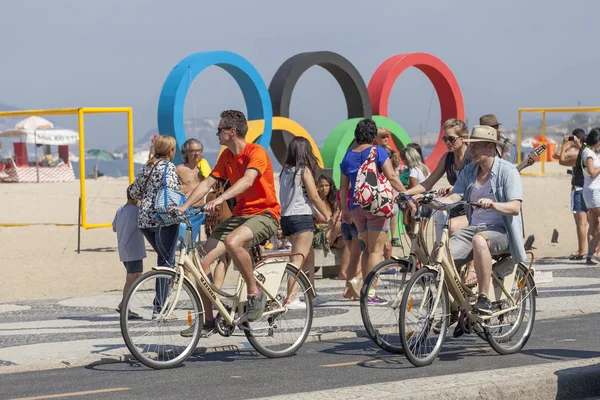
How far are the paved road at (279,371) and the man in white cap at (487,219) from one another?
59 centimetres

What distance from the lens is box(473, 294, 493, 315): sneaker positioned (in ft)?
25.0

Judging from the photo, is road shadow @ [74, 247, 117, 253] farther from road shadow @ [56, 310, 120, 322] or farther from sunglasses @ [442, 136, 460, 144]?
sunglasses @ [442, 136, 460, 144]

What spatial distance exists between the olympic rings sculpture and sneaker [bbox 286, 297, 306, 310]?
936cm

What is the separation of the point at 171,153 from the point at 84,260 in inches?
330

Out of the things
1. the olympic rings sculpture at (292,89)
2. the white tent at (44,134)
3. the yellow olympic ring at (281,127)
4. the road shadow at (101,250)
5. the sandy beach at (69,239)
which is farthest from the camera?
the white tent at (44,134)

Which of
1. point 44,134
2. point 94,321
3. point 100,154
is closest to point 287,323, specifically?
point 94,321

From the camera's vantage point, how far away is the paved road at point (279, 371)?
21.9ft

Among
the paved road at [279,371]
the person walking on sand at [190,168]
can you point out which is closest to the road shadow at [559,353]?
the paved road at [279,371]

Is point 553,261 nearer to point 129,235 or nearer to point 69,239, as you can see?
point 129,235

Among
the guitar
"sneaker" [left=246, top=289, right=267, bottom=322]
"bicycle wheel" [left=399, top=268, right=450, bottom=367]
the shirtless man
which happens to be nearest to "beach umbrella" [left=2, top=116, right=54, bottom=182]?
the shirtless man

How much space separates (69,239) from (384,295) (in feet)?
47.5

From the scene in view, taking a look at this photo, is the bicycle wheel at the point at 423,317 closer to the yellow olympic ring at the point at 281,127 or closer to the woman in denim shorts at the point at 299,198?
the woman in denim shorts at the point at 299,198

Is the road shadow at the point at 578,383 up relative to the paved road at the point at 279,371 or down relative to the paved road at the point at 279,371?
up

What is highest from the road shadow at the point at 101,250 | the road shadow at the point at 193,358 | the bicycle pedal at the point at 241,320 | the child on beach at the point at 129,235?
the child on beach at the point at 129,235
